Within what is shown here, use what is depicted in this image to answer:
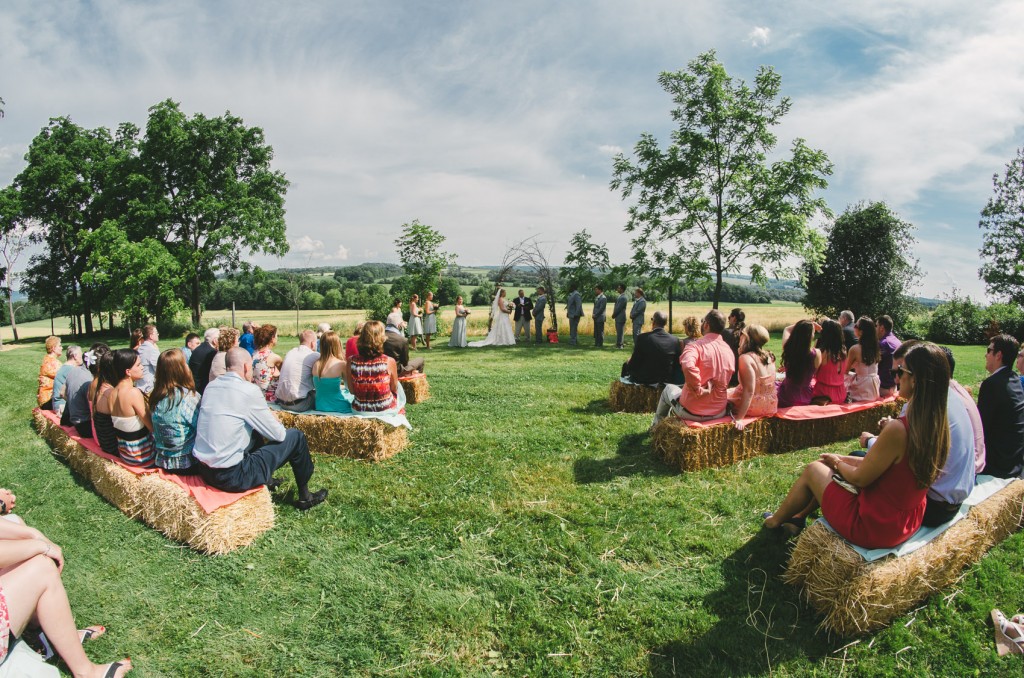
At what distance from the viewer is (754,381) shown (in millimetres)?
5871

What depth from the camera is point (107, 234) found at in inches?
1091

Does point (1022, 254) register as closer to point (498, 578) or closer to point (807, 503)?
point (807, 503)

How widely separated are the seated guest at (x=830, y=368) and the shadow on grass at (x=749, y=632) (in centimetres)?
375

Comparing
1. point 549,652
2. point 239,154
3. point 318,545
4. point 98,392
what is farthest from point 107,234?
point 549,652

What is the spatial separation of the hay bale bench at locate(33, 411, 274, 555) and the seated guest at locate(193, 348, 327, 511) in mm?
203

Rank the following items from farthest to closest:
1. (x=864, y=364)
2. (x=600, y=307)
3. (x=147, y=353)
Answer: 1. (x=600, y=307)
2. (x=147, y=353)
3. (x=864, y=364)

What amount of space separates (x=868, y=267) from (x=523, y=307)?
21819 mm

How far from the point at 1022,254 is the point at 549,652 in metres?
45.0

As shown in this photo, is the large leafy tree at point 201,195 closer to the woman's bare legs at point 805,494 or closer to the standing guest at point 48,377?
the standing guest at point 48,377

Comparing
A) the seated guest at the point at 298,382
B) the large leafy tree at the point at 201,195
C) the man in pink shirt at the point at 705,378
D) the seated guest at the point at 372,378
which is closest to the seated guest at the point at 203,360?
the seated guest at the point at 298,382

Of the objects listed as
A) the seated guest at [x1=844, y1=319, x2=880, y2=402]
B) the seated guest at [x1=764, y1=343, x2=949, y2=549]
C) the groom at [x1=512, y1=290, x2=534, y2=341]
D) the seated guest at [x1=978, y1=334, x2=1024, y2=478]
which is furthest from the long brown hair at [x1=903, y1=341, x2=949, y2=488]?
the groom at [x1=512, y1=290, x2=534, y2=341]

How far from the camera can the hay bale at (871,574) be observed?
126 inches

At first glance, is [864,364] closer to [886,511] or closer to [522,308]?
[886,511]

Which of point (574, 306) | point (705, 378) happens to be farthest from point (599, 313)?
point (705, 378)
